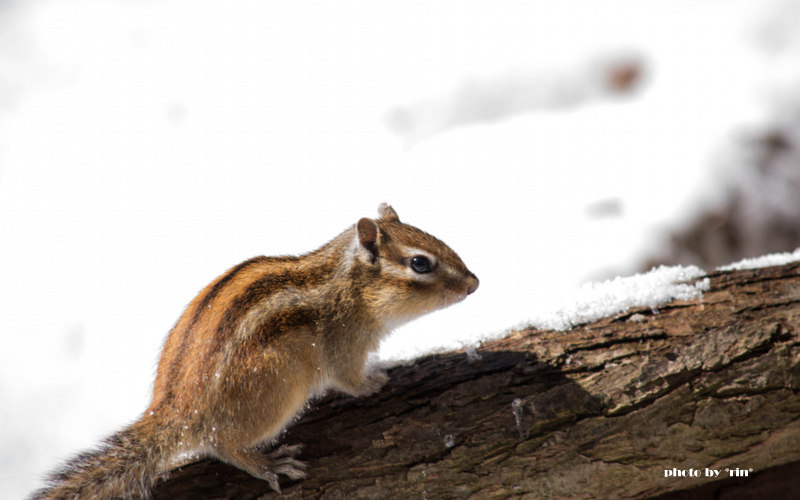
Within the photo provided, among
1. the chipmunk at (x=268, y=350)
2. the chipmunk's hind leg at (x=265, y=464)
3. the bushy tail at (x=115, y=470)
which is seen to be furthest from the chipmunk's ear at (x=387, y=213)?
the bushy tail at (x=115, y=470)

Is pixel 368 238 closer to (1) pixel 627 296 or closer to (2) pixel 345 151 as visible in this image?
(1) pixel 627 296

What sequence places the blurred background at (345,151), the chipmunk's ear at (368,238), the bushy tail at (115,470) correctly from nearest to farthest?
the bushy tail at (115,470) → the chipmunk's ear at (368,238) → the blurred background at (345,151)

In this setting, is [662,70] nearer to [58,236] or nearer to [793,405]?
[793,405]

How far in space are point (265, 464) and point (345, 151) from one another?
12.1 ft

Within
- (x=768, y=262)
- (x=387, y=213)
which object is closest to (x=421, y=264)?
(x=387, y=213)

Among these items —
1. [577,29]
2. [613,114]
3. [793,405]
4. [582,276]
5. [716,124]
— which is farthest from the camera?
[577,29]

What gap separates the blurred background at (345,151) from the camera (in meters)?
4.93

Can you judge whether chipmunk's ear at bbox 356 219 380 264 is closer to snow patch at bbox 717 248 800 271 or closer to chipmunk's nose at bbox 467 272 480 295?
chipmunk's nose at bbox 467 272 480 295

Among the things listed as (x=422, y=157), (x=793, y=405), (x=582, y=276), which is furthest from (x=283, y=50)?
(x=793, y=405)

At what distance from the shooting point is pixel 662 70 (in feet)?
19.8

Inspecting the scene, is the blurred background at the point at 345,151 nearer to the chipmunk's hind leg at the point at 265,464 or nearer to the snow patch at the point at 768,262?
the snow patch at the point at 768,262

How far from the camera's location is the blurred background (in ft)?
16.2

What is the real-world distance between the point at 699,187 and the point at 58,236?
5.14 meters

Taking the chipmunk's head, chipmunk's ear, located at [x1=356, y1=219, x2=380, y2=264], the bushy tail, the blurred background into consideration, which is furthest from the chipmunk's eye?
the bushy tail
